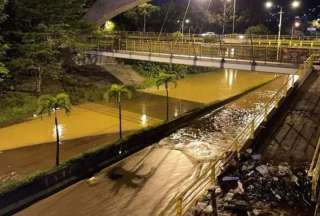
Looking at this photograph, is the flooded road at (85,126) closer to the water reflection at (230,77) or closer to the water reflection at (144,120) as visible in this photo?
the water reflection at (144,120)

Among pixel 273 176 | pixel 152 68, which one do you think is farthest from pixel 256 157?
pixel 152 68

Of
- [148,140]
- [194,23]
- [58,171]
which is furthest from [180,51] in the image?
[194,23]

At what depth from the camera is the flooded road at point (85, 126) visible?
16.6 metres

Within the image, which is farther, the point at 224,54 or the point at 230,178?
the point at 224,54

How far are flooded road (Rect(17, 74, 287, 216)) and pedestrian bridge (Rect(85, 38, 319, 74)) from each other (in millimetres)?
4248

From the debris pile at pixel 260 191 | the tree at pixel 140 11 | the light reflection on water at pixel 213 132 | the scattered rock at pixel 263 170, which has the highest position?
the tree at pixel 140 11

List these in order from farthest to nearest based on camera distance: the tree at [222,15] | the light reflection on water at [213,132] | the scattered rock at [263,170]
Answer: the tree at [222,15]
the light reflection on water at [213,132]
the scattered rock at [263,170]

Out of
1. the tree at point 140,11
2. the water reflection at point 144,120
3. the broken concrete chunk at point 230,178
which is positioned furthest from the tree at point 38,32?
the tree at point 140,11

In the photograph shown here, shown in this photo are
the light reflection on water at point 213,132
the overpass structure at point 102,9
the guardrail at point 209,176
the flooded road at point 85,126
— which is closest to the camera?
the guardrail at point 209,176

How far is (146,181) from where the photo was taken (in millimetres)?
14133

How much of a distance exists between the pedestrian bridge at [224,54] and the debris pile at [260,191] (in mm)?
10982

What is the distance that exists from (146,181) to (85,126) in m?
9.27

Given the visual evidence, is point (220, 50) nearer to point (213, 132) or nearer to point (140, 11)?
point (213, 132)

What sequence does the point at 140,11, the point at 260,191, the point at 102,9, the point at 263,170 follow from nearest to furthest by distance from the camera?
the point at 260,191 → the point at 263,170 → the point at 102,9 → the point at 140,11
